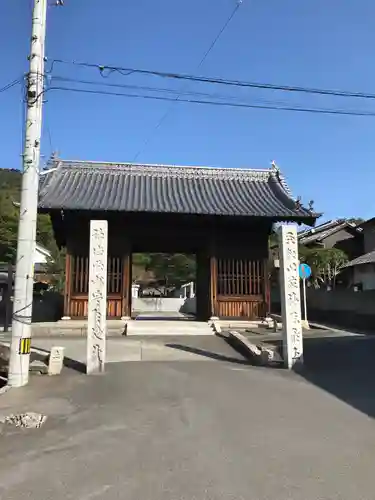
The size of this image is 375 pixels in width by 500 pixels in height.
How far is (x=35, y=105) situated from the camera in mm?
8844

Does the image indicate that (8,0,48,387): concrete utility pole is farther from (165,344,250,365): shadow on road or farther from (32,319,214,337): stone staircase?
A: (32,319,214,337): stone staircase

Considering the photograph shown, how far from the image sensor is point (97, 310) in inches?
379

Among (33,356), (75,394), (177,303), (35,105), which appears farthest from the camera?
(177,303)

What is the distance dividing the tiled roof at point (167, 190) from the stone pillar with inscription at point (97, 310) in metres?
7.40

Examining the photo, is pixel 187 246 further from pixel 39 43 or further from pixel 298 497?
pixel 298 497

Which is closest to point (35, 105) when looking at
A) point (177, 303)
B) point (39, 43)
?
point (39, 43)

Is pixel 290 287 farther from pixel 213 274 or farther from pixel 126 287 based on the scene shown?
pixel 126 287

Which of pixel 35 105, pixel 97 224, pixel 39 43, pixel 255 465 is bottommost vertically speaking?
pixel 255 465

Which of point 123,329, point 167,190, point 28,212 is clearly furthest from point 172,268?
point 28,212

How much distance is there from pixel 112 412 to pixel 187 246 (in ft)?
45.8

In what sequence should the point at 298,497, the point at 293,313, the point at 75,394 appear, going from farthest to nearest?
the point at 293,313
the point at 75,394
the point at 298,497

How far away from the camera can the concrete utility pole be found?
26.8 ft

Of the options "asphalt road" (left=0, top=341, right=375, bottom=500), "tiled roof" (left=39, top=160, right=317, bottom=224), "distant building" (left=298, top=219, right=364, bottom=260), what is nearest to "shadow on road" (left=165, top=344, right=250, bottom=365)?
"asphalt road" (left=0, top=341, right=375, bottom=500)

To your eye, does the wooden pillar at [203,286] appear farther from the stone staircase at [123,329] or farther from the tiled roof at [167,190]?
the tiled roof at [167,190]
